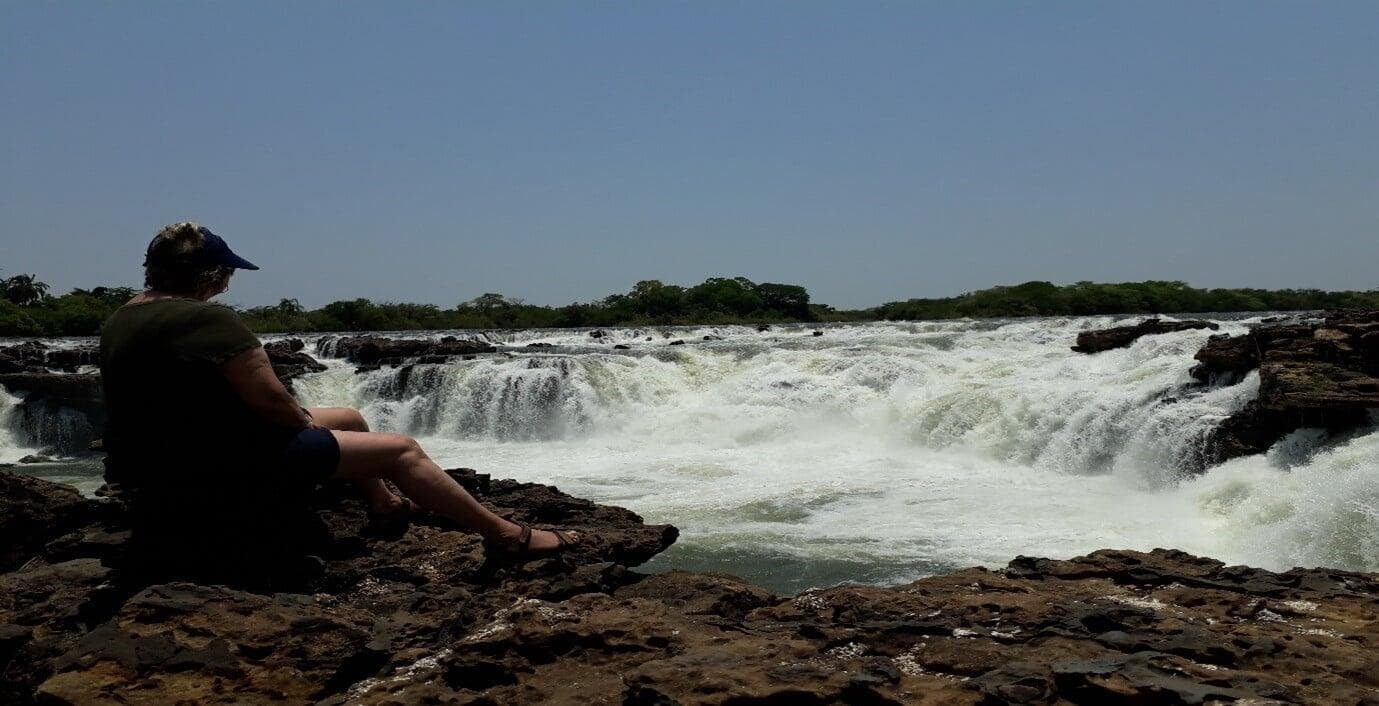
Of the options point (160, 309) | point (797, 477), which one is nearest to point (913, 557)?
point (797, 477)

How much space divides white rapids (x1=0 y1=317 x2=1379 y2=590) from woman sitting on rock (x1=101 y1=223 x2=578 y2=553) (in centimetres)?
459

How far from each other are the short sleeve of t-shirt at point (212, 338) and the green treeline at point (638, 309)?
42.9m

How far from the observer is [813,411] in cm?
1764

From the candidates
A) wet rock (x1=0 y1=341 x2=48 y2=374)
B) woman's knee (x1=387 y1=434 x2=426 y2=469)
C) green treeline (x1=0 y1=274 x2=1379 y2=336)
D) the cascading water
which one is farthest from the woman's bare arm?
green treeline (x1=0 y1=274 x2=1379 y2=336)

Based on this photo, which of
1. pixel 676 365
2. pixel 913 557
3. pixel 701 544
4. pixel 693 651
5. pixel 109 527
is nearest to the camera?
pixel 693 651

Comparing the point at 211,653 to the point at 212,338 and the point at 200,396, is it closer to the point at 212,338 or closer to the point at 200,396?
the point at 200,396

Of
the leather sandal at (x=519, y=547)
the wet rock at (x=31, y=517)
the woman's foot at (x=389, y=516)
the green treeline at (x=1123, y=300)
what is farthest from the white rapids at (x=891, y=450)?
the green treeline at (x=1123, y=300)

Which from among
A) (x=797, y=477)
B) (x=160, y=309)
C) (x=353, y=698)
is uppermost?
(x=160, y=309)

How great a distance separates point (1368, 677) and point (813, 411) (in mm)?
15356

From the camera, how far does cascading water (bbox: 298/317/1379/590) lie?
8.14 meters

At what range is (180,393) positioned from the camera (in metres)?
2.85

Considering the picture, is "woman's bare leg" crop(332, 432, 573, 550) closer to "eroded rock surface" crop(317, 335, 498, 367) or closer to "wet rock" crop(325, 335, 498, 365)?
"eroded rock surface" crop(317, 335, 498, 367)

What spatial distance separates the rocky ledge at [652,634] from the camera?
2.26m

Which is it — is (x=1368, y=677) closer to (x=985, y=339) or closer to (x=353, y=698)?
(x=353, y=698)
